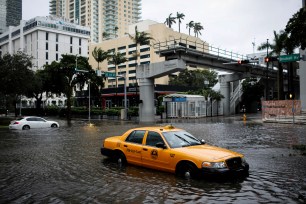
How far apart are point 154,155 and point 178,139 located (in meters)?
0.84

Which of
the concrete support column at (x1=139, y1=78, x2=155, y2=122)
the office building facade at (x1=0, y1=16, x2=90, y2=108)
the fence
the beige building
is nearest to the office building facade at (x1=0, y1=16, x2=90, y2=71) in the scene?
the office building facade at (x1=0, y1=16, x2=90, y2=108)

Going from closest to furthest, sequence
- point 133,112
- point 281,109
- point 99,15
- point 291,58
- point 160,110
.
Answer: point 291,58 < point 281,109 < point 133,112 < point 160,110 < point 99,15

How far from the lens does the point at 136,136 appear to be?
9.95 metres

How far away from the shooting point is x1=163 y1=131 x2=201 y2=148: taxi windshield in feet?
29.6

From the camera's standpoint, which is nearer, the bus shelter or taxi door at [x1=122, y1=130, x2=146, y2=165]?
taxi door at [x1=122, y1=130, x2=146, y2=165]

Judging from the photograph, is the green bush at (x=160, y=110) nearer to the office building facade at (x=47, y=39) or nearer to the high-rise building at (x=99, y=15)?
the office building facade at (x=47, y=39)

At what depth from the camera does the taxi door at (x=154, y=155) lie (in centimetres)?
871

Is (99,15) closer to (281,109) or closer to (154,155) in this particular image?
(281,109)

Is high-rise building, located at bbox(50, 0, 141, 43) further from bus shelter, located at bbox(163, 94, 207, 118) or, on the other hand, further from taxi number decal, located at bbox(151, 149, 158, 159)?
taxi number decal, located at bbox(151, 149, 158, 159)

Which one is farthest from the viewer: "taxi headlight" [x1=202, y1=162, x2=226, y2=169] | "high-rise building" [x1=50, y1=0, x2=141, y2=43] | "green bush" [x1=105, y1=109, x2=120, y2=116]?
"high-rise building" [x1=50, y1=0, x2=141, y2=43]

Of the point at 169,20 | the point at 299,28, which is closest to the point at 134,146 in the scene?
the point at 299,28

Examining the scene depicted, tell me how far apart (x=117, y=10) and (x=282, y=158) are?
187764mm

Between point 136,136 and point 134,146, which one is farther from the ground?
point 136,136

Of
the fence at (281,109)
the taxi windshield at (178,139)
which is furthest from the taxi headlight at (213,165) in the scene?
the fence at (281,109)
